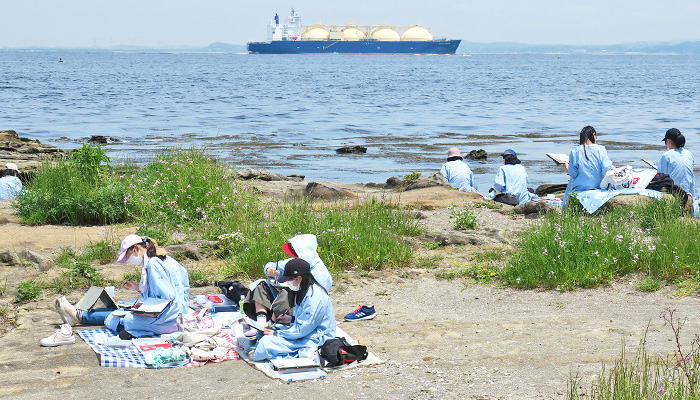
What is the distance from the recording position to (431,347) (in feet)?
19.9

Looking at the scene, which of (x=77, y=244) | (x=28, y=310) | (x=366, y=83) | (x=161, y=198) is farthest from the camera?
Answer: (x=366, y=83)

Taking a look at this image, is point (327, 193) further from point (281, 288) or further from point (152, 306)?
point (152, 306)

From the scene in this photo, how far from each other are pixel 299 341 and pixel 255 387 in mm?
705

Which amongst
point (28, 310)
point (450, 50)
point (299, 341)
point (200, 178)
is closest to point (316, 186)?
point (200, 178)

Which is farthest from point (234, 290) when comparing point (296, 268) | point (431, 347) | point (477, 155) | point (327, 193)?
point (477, 155)

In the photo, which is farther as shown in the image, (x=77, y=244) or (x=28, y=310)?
(x=77, y=244)

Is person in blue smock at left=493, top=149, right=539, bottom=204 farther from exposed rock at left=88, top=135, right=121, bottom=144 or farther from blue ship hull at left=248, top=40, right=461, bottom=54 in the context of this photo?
blue ship hull at left=248, top=40, right=461, bottom=54

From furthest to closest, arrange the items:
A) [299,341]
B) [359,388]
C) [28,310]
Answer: [28,310]
[299,341]
[359,388]

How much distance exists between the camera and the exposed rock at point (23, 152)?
1617 cm

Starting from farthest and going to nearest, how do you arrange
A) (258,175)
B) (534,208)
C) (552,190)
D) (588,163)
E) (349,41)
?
1. (349,41)
2. (258,175)
3. (552,190)
4. (534,208)
5. (588,163)

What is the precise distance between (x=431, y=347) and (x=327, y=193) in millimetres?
7543

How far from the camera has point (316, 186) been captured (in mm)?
13672

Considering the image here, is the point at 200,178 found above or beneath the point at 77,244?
above

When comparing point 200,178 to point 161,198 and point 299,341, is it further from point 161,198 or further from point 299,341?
point 299,341
